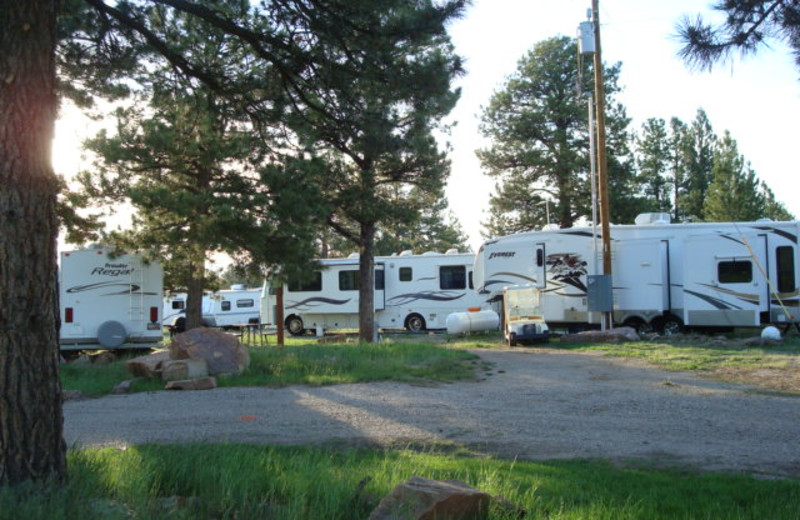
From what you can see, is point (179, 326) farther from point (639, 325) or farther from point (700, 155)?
point (700, 155)

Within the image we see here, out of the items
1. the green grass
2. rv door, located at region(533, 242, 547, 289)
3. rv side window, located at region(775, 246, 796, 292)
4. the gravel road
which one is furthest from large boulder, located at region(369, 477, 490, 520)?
rv door, located at region(533, 242, 547, 289)

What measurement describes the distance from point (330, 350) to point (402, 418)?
5.97 m

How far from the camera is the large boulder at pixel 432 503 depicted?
3.84 meters

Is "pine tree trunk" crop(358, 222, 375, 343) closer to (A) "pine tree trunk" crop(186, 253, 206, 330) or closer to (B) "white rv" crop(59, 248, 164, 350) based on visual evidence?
(A) "pine tree trunk" crop(186, 253, 206, 330)

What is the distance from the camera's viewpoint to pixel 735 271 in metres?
18.1

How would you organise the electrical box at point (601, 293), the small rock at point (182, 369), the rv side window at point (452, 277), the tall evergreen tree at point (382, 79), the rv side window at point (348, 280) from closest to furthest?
the tall evergreen tree at point (382, 79), the small rock at point (182, 369), the electrical box at point (601, 293), the rv side window at point (452, 277), the rv side window at point (348, 280)

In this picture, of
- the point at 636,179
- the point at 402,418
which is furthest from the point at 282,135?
the point at 636,179

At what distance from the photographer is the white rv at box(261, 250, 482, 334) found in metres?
27.0

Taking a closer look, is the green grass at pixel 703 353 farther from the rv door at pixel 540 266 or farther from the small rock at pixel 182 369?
the small rock at pixel 182 369

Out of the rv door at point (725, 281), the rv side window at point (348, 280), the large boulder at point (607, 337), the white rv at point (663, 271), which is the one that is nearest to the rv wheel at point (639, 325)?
the white rv at point (663, 271)

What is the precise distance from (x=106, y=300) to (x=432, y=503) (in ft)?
50.3

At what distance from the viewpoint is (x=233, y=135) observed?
47.0ft

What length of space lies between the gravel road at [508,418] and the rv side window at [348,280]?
16879mm

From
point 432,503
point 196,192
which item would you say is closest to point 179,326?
point 196,192
